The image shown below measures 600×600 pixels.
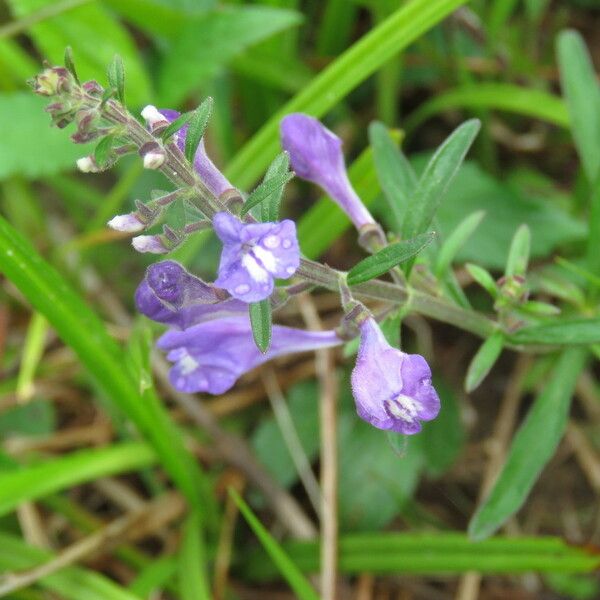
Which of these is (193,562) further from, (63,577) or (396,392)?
(396,392)

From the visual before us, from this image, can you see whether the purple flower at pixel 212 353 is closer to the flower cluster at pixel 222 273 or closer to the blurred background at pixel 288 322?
the flower cluster at pixel 222 273

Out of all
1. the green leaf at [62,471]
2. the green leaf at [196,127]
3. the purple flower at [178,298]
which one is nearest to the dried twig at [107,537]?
the green leaf at [62,471]

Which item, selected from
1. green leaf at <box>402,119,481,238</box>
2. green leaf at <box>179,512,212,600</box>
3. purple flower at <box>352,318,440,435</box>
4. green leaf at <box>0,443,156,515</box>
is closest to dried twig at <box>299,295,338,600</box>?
green leaf at <box>179,512,212,600</box>

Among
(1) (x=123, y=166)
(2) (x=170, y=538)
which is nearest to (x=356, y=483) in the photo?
(2) (x=170, y=538)

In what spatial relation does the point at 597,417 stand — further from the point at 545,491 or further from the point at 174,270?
the point at 174,270

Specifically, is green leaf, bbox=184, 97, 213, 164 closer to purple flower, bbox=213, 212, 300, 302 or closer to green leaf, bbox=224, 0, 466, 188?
purple flower, bbox=213, 212, 300, 302

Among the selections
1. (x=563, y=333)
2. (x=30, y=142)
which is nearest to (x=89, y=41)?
(x=30, y=142)
